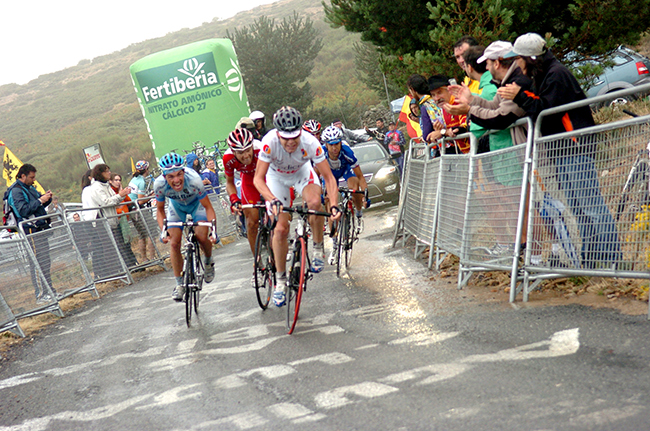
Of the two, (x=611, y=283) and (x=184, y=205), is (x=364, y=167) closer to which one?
(x=184, y=205)

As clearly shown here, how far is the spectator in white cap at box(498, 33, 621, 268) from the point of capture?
509 centimetres

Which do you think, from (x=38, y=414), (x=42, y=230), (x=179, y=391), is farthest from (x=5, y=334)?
(x=179, y=391)

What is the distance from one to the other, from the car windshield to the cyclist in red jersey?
10.3 m

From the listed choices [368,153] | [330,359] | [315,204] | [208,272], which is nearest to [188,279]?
[208,272]

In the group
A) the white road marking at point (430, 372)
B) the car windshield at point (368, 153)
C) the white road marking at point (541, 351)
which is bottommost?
the car windshield at point (368, 153)

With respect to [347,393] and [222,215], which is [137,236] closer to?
[222,215]

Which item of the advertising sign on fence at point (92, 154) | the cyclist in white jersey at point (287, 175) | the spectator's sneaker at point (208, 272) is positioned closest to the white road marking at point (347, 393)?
the cyclist in white jersey at point (287, 175)

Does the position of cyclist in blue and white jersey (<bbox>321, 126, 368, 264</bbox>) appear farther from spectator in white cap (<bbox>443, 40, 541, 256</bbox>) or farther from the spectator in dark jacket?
the spectator in dark jacket

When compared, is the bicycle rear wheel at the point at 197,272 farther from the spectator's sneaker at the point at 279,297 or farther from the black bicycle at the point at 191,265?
the spectator's sneaker at the point at 279,297

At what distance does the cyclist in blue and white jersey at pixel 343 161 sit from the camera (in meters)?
9.65

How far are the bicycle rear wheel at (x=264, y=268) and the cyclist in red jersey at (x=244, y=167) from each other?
40 cm

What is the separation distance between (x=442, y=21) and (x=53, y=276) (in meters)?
8.02

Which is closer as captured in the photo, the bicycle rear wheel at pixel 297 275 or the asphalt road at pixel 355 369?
the asphalt road at pixel 355 369

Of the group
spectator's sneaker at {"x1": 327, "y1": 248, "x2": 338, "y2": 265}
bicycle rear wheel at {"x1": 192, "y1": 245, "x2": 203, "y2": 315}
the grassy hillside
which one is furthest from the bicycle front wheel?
the grassy hillside
